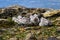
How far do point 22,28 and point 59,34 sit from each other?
64cm

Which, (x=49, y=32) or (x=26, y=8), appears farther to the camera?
(x=26, y=8)

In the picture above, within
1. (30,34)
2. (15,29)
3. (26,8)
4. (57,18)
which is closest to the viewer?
(30,34)

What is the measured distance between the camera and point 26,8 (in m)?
5.97

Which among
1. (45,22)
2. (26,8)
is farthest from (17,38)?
(26,8)

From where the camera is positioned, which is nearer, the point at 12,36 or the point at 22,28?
the point at 12,36

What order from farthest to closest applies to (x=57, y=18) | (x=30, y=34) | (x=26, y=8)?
(x=26, y=8), (x=57, y=18), (x=30, y=34)

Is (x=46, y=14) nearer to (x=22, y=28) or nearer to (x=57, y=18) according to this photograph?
(x=57, y=18)

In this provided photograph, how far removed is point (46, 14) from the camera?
204 inches

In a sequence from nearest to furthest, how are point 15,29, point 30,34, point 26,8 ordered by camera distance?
point 30,34
point 15,29
point 26,8

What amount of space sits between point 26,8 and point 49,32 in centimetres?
197

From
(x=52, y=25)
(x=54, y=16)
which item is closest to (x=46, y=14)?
(x=54, y=16)

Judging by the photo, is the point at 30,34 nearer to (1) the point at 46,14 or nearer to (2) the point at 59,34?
(2) the point at 59,34

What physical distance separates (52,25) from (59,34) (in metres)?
0.54

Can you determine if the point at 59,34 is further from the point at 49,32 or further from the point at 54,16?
the point at 54,16
